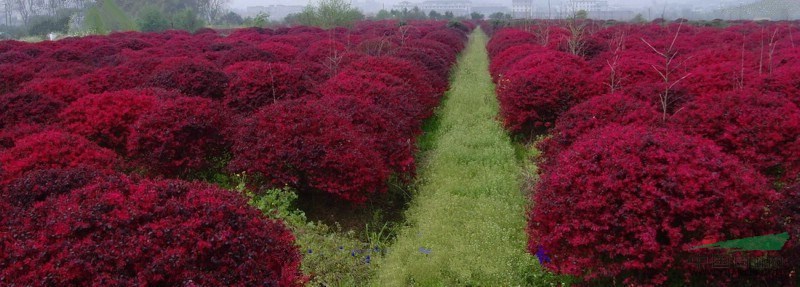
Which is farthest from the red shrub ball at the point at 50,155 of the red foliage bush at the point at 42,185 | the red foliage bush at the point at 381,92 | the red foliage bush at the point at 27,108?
the red foliage bush at the point at 381,92

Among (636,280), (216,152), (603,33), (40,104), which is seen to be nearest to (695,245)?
(636,280)

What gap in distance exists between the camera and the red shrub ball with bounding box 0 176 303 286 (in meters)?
3.27

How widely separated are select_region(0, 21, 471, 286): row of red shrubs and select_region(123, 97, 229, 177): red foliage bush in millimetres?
18

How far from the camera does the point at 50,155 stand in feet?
19.7

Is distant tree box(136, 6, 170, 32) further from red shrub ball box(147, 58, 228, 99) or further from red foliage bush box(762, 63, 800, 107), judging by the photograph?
red foliage bush box(762, 63, 800, 107)

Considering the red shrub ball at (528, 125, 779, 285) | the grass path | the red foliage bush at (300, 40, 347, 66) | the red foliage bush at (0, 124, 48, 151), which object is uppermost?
the red foliage bush at (300, 40, 347, 66)

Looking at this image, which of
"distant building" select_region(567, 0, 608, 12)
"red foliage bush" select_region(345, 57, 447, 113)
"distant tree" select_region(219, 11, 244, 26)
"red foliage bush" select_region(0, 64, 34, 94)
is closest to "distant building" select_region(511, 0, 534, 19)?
"distant building" select_region(567, 0, 608, 12)

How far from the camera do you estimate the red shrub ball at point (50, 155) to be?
5.78m

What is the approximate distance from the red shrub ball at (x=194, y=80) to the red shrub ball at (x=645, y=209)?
6.57m

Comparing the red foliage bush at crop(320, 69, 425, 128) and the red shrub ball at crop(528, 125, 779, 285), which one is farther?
the red foliage bush at crop(320, 69, 425, 128)

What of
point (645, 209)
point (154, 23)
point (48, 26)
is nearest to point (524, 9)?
point (154, 23)

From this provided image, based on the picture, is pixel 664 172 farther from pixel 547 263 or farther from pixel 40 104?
pixel 40 104

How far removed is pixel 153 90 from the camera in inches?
341

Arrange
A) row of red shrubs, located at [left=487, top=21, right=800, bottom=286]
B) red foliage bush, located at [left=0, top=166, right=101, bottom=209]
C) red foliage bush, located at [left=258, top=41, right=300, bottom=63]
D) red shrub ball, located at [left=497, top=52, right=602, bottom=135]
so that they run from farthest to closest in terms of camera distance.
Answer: red foliage bush, located at [left=258, top=41, right=300, bottom=63]
red shrub ball, located at [left=497, top=52, right=602, bottom=135]
red foliage bush, located at [left=0, top=166, right=101, bottom=209]
row of red shrubs, located at [left=487, top=21, right=800, bottom=286]
